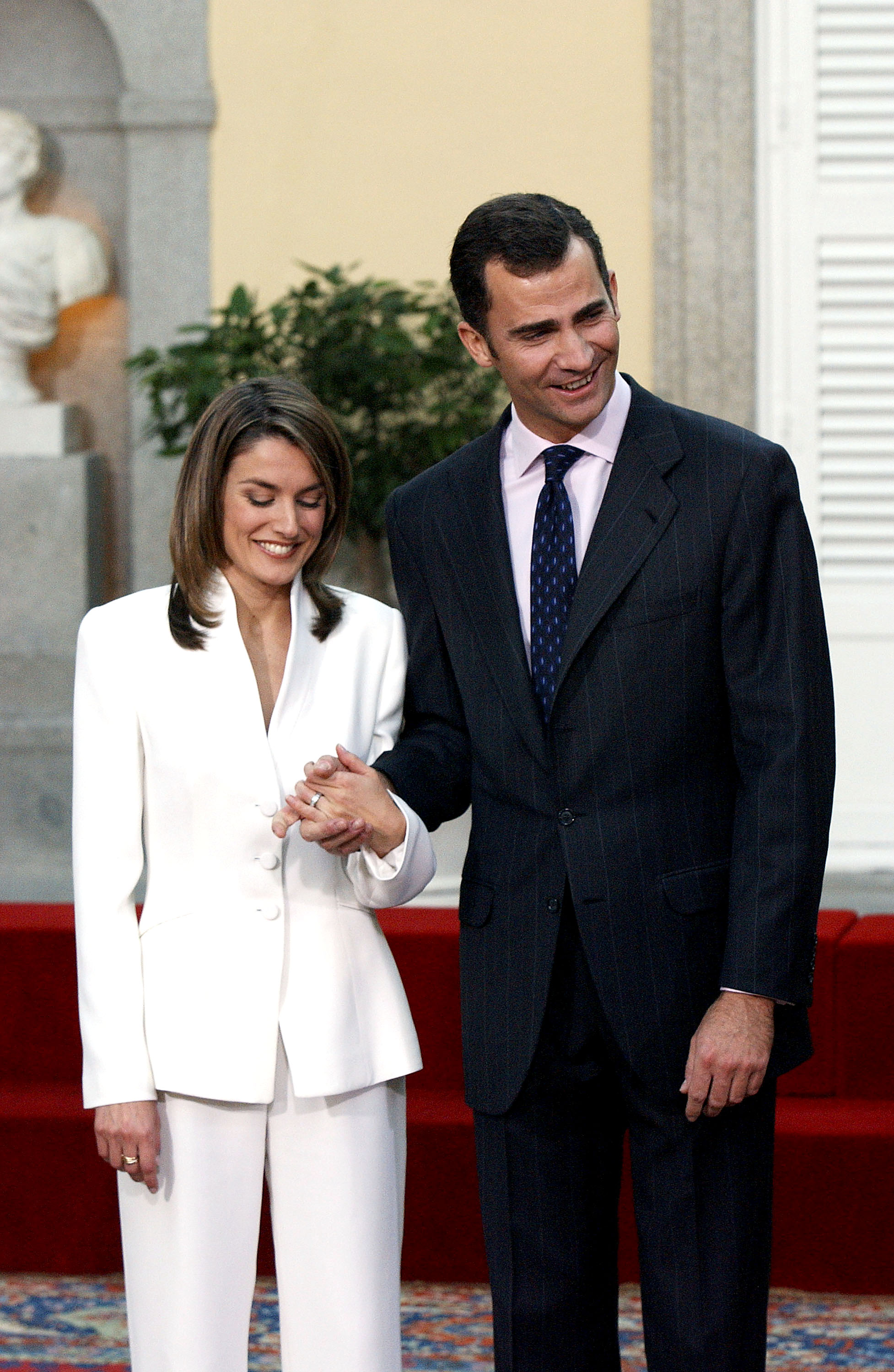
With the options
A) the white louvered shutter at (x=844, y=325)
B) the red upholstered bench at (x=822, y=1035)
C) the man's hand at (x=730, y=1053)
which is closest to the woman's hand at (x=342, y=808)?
the man's hand at (x=730, y=1053)

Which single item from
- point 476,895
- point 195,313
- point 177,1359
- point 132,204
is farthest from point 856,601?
point 177,1359

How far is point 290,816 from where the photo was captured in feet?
6.22

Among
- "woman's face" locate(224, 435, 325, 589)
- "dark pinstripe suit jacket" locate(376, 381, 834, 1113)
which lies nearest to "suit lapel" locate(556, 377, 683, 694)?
"dark pinstripe suit jacket" locate(376, 381, 834, 1113)

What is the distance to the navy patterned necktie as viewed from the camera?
1993 millimetres

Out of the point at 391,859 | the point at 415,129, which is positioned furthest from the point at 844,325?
the point at 391,859

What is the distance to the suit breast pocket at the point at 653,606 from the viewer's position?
6.34ft

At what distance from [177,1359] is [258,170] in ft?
13.0

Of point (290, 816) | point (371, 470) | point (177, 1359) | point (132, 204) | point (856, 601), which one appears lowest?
point (177, 1359)

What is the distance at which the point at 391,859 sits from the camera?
1.98 metres

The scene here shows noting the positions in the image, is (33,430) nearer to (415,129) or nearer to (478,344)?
(415,129)

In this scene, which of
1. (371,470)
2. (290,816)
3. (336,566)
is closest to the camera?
(290,816)

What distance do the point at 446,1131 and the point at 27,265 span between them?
3095 mm

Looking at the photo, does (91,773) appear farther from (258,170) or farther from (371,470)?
(258,170)

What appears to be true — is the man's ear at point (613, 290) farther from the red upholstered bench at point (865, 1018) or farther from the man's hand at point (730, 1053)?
the red upholstered bench at point (865, 1018)
